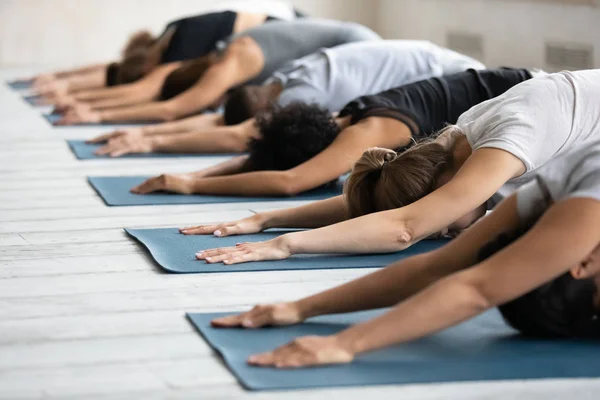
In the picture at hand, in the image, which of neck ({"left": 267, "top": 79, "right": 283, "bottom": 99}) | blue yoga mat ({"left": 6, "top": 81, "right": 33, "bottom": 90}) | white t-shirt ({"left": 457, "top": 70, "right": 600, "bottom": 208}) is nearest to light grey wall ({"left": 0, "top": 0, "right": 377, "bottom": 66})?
blue yoga mat ({"left": 6, "top": 81, "right": 33, "bottom": 90})

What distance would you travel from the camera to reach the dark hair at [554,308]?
6.42 feet

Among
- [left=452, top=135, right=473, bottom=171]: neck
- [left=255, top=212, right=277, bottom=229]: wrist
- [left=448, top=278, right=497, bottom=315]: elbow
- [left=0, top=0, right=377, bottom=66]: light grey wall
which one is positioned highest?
[left=448, top=278, right=497, bottom=315]: elbow

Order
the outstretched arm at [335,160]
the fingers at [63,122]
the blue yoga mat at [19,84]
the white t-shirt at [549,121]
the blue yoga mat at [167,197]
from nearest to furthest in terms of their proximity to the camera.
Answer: the white t-shirt at [549,121] < the outstretched arm at [335,160] < the blue yoga mat at [167,197] < the fingers at [63,122] < the blue yoga mat at [19,84]

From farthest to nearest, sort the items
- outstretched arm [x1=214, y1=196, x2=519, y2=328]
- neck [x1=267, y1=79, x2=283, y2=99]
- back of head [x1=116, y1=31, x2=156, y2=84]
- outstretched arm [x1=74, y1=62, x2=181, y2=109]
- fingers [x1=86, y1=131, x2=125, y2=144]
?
back of head [x1=116, y1=31, x2=156, y2=84] < outstretched arm [x1=74, y1=62, x2=181, y2=109] < fingers [x1=86, y1=131, x2=125, y2=144] < neck [x1=267, y1=79, x2=283, y2=99] < outstretched arm [x1=214, y1=196, x2=519, y2=328]

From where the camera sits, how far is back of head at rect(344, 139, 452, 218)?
262cm

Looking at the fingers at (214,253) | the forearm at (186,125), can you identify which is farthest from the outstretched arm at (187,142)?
the fingers at (214,253)

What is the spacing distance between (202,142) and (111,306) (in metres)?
2.30

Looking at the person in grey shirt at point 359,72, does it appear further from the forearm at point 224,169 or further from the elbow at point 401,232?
the elbow at point 401,232

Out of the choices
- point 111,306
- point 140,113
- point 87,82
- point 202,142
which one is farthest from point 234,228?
point 87,82

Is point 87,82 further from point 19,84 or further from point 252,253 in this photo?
point 252,253

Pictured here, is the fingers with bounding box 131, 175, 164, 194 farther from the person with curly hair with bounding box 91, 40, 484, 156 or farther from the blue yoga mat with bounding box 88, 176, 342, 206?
the person with curly hair with bounding box 91, 40, 484, 156

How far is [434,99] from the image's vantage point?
360 centimetres

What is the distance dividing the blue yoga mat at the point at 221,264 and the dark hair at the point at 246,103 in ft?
4.00

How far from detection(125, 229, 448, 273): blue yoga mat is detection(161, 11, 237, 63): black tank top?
3.27 metres
